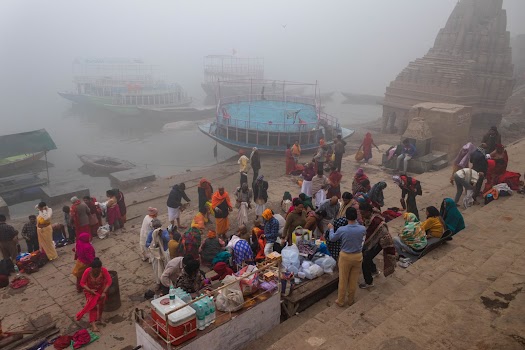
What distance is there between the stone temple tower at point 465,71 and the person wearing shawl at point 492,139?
13097 mm

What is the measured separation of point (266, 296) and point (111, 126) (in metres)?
43.3

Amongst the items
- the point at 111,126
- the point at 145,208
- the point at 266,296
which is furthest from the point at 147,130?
the point at 266,296

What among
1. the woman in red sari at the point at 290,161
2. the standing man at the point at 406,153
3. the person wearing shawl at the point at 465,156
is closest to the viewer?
the person wearing shawl at the point at 465,156

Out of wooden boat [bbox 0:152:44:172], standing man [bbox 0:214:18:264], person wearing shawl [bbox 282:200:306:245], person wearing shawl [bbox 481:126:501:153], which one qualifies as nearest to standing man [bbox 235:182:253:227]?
person wearing shawl [bbox 282:200:306:245]

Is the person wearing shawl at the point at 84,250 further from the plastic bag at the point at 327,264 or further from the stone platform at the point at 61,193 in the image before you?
the stone platform at the point at 61,193

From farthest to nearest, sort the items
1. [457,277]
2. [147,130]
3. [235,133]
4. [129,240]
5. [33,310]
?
[147,130] < [235,133] < [129,240] < [33,310] < [457,277]

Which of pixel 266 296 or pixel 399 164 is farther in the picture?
pixel 399 164

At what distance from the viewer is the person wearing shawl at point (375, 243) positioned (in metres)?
5.70

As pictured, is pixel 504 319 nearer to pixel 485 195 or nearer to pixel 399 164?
pixel 485 195

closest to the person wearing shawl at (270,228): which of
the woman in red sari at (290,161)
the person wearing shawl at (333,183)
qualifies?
the person wearing shawl at (333,183)

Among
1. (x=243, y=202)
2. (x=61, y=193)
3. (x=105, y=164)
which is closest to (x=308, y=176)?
(x=243, y=202)

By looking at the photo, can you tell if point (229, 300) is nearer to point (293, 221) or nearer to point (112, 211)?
point (293, 221)

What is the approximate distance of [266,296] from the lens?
520cm

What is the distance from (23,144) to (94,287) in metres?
17.2
